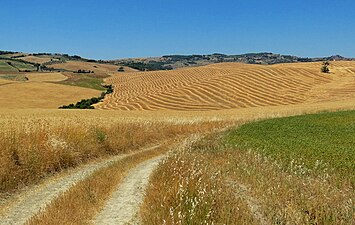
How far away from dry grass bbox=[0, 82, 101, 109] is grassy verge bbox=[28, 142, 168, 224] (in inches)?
2759

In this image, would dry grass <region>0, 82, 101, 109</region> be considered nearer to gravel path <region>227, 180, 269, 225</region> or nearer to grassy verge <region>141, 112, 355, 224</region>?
grassy verge <region>141, 112, 355, 224</region>

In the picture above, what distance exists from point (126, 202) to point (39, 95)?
9140cm

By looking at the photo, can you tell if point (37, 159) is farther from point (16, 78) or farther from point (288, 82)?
point (16, 78)

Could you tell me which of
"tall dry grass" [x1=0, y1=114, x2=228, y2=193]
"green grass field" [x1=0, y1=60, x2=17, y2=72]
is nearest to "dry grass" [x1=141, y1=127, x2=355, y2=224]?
"tall dry grass" [x1=0, y1=114, x2=228, y2=193]

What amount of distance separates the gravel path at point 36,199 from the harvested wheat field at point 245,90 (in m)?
57.5

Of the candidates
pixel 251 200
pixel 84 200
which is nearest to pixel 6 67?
pixel 84 200

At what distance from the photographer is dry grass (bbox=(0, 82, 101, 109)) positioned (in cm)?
8381

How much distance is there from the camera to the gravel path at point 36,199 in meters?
10.4

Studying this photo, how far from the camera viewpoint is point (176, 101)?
8050 cm

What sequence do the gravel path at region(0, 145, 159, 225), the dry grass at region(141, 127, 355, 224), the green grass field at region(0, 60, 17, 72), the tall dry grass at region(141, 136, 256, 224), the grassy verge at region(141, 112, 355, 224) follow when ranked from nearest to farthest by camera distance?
1. the tall dry grass at region(141, 136, 256, 224)
2. the dry grass at region(141, 127, 355, 224)
3. the grassy verge at region(141, 112, 355, 224)
4. the gravel path at region(0, 145, 159, 225)
5. the green grass field at region(0, 60, 17, 72)

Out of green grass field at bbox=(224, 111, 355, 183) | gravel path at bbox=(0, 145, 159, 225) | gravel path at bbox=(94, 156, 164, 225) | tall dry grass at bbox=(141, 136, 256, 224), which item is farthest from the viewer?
green grass field at bbox=(224, 111, 355, 183)

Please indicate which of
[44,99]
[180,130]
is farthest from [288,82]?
[180,130]

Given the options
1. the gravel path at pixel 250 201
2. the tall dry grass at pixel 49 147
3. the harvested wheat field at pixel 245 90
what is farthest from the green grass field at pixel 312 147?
the harvested wheat field at pixel 245 90

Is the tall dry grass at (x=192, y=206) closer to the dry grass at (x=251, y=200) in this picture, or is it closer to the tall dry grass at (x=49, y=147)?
the dry grass at (x=251, y=200)
